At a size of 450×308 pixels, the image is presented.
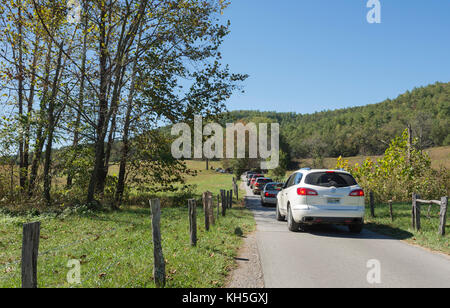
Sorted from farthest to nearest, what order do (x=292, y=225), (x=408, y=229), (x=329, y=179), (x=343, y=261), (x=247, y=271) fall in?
(x=408, y=229), (x=292, y=225), (x=329, y=179), (x=343, y=261), (x=247, y=271)

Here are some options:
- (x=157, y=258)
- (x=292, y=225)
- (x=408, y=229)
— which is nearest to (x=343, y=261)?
(x=157, y=258)

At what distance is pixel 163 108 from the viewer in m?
18.2

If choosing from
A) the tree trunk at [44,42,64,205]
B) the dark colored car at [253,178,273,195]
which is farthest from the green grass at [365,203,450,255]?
the dark colored car at [253,178,273,195]

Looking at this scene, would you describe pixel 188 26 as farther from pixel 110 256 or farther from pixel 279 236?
pixel 110 256

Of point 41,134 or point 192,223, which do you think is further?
point 41,134

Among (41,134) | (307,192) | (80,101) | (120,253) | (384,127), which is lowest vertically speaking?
(120,253)

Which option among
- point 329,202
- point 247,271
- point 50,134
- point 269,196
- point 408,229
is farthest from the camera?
point 269,196

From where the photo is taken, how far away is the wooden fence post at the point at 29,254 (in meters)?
3.47

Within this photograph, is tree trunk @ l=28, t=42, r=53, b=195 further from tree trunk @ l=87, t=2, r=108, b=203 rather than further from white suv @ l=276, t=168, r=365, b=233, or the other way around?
white suv @ l=276, t=168, r=365, b=233

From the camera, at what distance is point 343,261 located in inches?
257

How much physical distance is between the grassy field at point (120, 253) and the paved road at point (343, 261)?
2.90 ft

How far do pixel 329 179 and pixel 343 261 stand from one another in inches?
149

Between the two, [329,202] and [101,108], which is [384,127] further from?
[329,202]
